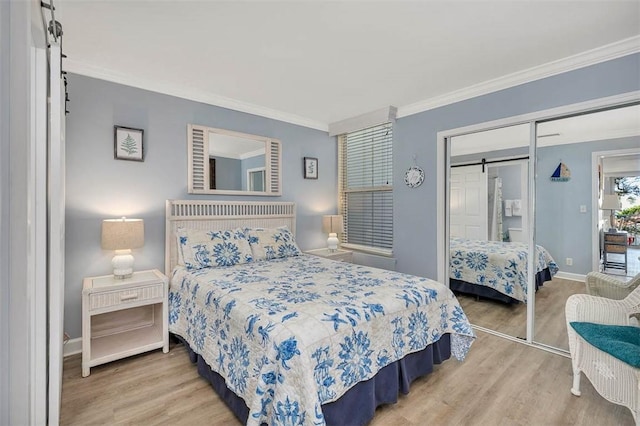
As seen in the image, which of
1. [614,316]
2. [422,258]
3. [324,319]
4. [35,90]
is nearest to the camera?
[35,90]

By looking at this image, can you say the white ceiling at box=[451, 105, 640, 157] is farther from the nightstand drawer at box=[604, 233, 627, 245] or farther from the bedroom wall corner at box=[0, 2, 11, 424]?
the bedroom wall corner at box=[0, 2, 11, 424]

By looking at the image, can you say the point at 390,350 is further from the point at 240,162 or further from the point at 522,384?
the point at 240,162

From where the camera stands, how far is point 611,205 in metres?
2.66

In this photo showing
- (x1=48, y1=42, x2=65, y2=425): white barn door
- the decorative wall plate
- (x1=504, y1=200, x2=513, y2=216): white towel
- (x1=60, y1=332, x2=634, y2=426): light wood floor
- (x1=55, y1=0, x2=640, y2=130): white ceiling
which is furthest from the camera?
the decorative wall plate

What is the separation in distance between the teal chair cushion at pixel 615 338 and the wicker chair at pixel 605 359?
0.16 ft

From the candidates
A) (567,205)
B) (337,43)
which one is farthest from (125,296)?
(567,205)

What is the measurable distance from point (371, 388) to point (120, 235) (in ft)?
7.40

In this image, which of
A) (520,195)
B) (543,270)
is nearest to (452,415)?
(543,270)

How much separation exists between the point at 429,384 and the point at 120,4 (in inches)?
128

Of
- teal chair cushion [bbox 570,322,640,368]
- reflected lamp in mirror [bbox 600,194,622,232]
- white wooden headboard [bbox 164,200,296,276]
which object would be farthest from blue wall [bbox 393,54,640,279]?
teal chair cushion [bbox 570,322,640,368]

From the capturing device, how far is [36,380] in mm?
1350

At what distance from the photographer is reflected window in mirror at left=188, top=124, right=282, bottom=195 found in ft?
10.9

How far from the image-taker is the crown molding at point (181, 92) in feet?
8.76

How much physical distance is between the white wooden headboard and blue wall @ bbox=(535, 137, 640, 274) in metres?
2.72
